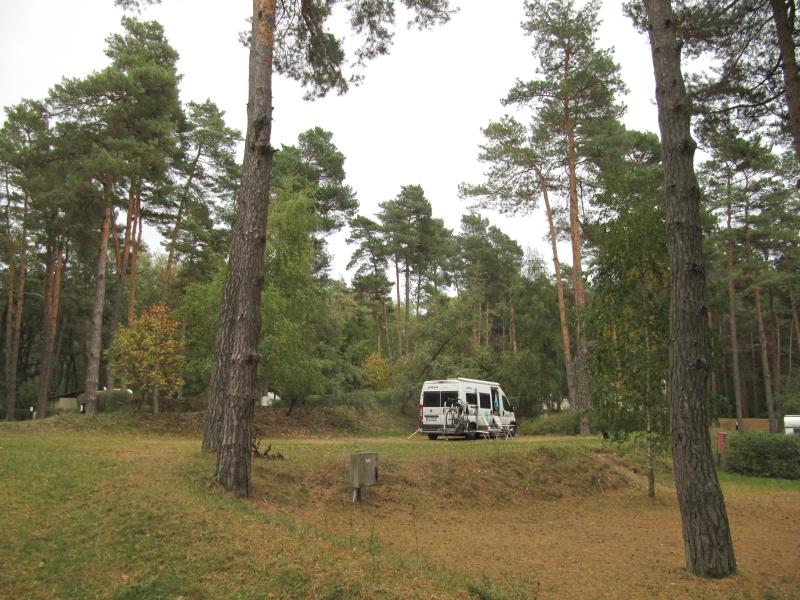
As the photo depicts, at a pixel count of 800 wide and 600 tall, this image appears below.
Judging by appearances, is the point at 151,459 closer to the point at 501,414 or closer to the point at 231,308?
the point at 231,308

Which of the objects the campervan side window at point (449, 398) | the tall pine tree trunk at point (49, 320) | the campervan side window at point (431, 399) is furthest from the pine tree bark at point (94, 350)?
the campervan side window at point (449, 398)

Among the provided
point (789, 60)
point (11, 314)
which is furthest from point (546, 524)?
point (11, 314)

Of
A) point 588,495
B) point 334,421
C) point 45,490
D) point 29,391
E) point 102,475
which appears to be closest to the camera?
point 45,490

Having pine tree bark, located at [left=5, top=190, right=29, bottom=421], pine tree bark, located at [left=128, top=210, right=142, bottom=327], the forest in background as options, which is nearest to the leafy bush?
the forest in background

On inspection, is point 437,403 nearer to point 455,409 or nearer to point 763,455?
point 455,409

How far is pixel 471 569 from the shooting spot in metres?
6.06

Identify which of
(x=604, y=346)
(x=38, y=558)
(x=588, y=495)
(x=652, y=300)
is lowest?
(x=588, y=495)

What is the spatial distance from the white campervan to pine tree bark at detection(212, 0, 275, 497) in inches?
468

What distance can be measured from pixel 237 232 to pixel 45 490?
4074mm

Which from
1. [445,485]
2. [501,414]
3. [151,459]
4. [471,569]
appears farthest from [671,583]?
[501,414]

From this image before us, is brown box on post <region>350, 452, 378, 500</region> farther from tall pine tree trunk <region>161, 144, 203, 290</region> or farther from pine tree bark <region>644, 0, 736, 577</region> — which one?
tall pine tree trunk <region>161, 144, 203, 290</region>

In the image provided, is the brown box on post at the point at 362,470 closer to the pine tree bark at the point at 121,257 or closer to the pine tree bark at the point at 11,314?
the pine tree bark at the point at 121,257

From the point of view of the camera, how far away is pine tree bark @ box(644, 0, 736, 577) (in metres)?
5.94

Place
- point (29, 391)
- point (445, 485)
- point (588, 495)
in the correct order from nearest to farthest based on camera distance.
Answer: point (445, 485)
point (588, 495)
point (29, 391)
